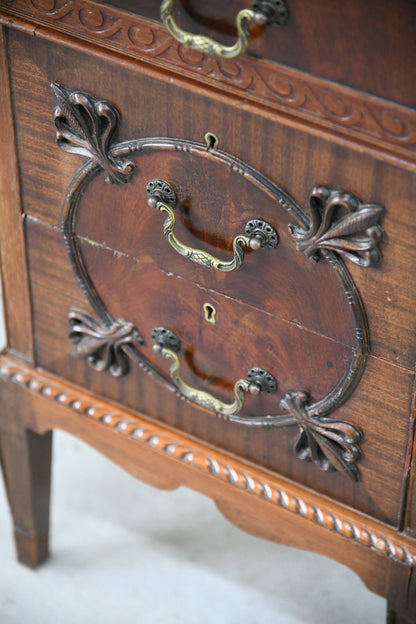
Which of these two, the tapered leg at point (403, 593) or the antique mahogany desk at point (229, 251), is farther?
the tapered leg at point (403, 593)

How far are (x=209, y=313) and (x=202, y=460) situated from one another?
0.55ft

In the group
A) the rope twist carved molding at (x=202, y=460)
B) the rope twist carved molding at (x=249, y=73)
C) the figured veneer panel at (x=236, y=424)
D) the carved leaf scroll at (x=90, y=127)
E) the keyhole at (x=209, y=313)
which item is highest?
the rope twist carved molding at (x=249, y=73)

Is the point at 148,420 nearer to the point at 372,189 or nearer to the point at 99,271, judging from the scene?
the point at 99,271

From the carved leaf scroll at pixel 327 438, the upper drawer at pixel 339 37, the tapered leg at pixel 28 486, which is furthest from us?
the tapered leg at pixel 28 486

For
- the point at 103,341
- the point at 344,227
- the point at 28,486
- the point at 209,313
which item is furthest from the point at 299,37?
the point at 28,486

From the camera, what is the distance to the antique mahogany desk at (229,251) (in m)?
0.68

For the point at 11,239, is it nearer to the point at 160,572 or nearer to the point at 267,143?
the point at 267,143

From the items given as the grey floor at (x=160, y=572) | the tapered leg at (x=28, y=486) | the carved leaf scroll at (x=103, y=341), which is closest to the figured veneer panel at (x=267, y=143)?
the carved leaf scroll at (x=103, y=341)

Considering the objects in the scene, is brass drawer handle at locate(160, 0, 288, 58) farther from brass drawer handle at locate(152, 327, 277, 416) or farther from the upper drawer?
brass drawer handle at locate(152, 327, 277, 416)

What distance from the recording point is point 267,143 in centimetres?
72

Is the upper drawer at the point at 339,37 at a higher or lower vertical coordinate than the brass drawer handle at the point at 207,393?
higher

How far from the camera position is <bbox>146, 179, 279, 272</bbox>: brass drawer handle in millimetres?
761

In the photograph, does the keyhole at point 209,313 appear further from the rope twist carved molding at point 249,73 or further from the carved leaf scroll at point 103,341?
the rope twist carved molding at point 249,73

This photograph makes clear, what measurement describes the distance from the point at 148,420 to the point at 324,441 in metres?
0.21
